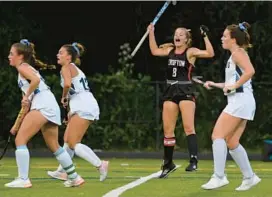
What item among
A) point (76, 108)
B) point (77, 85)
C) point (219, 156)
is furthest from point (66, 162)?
point (219, 156)

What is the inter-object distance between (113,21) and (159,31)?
52.1 inches

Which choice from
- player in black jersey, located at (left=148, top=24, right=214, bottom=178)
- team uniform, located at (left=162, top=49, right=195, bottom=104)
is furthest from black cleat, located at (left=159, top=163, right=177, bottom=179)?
team uniform, located at (left=162, top=49, right=195, bottom=104)

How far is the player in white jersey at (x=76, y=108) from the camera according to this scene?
11.2 m

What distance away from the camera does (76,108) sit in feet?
37.1

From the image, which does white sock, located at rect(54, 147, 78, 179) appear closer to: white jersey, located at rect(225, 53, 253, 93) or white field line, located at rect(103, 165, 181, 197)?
white field line, located at rect(103, 165, 181, 197)

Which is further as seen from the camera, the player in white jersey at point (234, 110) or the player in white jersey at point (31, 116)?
the player in white jersey at point (31, 116)

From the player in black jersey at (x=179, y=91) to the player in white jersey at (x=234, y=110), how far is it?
204 centimetres

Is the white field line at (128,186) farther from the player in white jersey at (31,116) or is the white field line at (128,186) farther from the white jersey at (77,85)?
the white jersey at (77,85)

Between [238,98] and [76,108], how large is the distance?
2475 mm

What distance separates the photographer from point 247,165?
10.0 m

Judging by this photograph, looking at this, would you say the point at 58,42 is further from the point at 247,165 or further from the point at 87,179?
the point at 247,165

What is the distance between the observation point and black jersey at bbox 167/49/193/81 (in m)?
12.3

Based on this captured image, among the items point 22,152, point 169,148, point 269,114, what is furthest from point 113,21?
point 22,152

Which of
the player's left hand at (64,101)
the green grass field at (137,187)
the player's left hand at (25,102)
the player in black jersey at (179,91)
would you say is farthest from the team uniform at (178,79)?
the player's left hand at (25,102)
